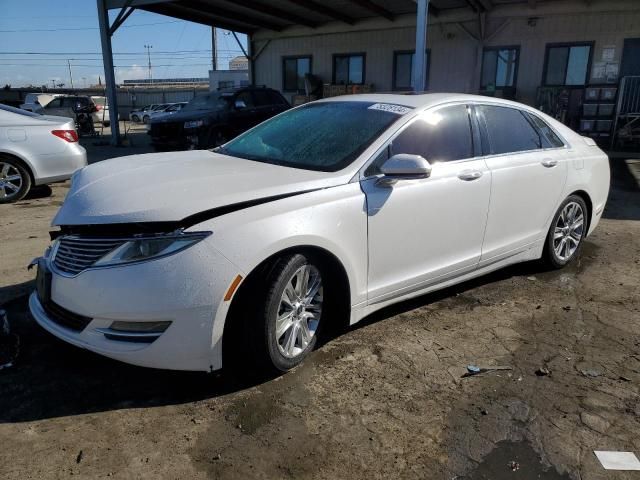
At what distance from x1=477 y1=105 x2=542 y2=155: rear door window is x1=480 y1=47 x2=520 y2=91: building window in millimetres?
12216

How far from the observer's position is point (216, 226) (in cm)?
257

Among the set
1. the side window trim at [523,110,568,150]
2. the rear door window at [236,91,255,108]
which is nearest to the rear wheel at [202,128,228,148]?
the rear door window at [236,91,255,108]

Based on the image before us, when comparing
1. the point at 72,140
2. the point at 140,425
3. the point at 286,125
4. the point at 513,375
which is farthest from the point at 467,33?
the point at 140,425

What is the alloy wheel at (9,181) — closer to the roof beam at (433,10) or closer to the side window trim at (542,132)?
the side window trim at (542,132)

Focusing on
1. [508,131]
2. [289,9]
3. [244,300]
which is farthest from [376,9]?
[244,300]

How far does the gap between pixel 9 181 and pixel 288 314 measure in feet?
20.0

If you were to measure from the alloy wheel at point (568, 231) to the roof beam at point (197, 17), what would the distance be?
13.9 meters

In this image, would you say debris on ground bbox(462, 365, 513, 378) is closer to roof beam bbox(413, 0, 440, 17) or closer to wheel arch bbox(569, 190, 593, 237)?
wheel arch bbox(569, 190, 593, 237)

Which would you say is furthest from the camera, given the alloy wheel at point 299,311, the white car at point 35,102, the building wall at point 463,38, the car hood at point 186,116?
the white car at point 35,102

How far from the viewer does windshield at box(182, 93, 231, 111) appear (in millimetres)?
12086

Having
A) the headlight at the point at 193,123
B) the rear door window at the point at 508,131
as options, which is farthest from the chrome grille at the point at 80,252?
the headlight at the point at 193,123

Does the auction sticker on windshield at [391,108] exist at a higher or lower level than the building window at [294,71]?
lower

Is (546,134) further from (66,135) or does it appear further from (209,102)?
(209,102)

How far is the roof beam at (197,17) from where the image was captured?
50.9 feet
